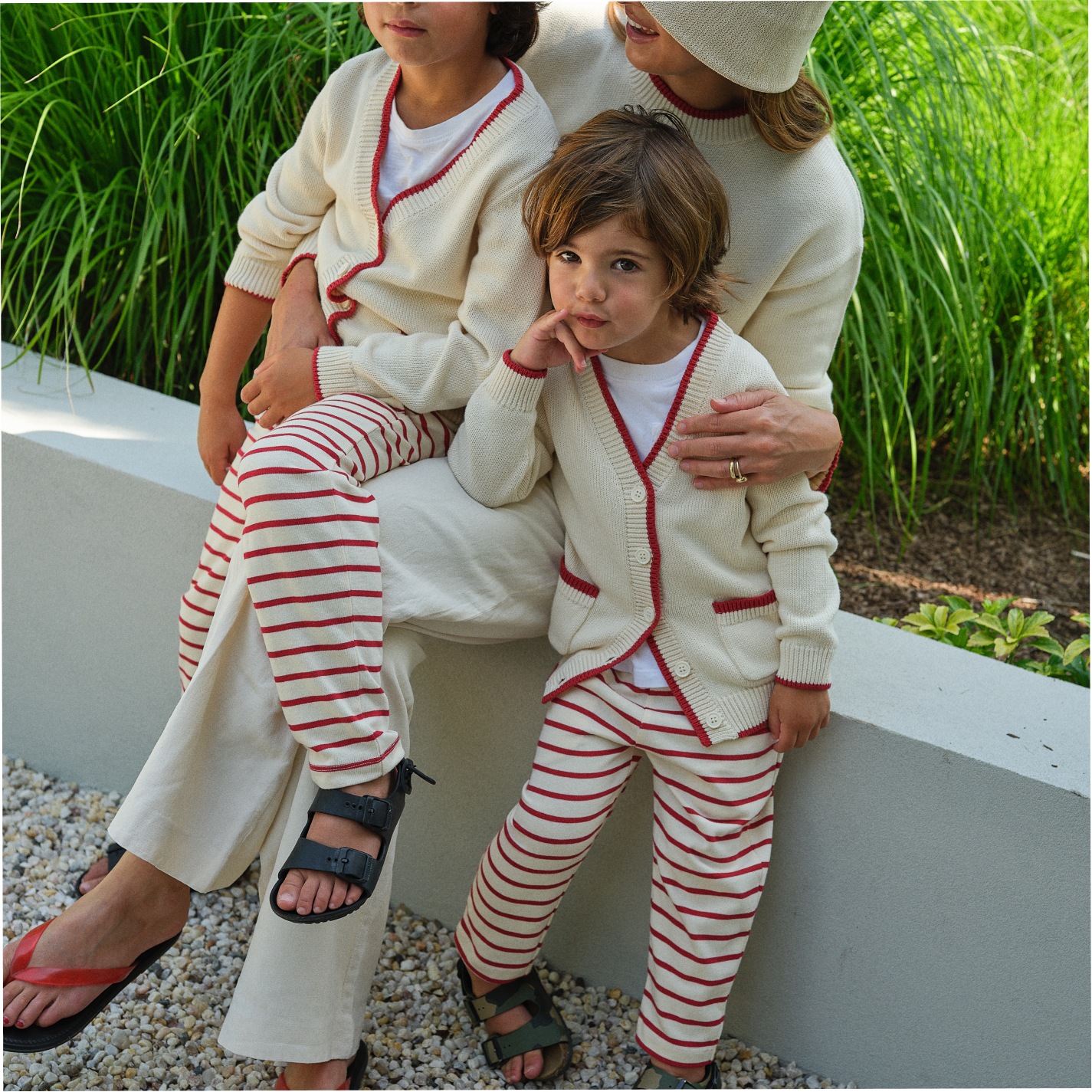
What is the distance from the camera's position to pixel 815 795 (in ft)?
4.75

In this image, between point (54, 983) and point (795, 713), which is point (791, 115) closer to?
point (795, 713)

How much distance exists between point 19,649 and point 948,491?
6.44 feet

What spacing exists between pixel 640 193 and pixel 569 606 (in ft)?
1.67

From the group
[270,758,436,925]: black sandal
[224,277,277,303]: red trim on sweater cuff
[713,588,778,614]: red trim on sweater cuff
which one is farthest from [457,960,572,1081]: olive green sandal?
[224,277,277,303]: red trim on sweater cuff

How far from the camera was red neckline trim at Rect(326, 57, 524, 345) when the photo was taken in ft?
4.55

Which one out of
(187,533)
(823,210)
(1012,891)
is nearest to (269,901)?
(187,533)

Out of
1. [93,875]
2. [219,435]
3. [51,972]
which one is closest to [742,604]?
[219,435]

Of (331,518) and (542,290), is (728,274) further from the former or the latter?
(331,518)

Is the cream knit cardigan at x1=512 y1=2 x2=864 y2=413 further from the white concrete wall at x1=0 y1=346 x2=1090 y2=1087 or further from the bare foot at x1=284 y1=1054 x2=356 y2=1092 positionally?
the bare foot at x1=284 y1=1054 x2=356 y2=1092

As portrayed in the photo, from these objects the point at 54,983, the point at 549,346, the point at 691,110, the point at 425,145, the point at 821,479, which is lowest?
the point at 54,983

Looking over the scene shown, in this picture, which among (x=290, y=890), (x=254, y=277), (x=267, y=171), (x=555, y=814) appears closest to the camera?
(x=290, y=890)

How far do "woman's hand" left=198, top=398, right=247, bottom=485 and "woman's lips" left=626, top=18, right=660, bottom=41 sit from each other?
0.76 m

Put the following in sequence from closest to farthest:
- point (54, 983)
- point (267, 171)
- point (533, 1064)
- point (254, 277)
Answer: point (54, 983) < point (533, 1064) < point (254, 277) < point (267, 171)

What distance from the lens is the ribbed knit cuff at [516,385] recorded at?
1283mm
